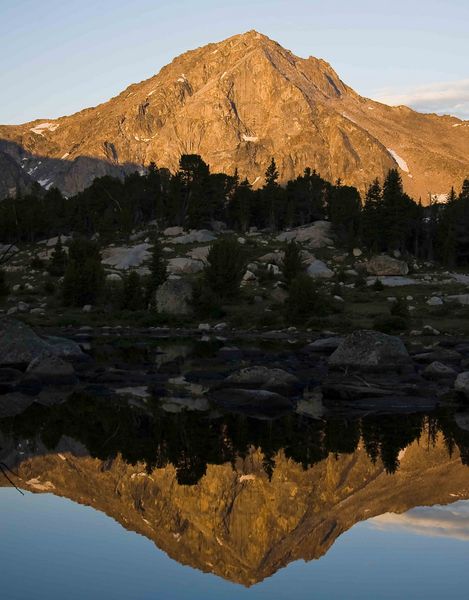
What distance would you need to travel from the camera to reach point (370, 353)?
3694 cm

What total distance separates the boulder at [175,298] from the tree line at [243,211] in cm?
3922

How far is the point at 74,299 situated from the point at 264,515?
51.0 m

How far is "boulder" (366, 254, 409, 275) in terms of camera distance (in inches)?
3334

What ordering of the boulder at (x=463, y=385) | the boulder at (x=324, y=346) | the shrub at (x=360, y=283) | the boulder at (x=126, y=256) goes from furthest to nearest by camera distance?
1. the boulder at (x=126, y=256)
2. the shrub at (x=360, y=283)
3. the boulder at (x=324, y=346)
4. the boulder at (x=463, y=385)

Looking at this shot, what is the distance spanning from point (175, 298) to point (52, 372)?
28451mm

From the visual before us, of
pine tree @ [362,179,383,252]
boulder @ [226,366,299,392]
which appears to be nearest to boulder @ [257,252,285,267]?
pine tree @ [362,179,383,252]

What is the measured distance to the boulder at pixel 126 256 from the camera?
90.1 metres

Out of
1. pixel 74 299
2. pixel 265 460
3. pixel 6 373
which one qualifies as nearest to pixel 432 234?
pixel 74 299

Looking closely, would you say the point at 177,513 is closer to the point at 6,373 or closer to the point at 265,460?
the point at 265,460

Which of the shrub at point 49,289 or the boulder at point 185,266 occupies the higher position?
the boulder at point 185,266

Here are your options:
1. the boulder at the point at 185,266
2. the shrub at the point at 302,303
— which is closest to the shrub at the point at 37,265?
the boulder at the point at 185,266

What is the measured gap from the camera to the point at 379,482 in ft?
67.3

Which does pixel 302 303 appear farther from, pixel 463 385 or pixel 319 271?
pixel 463 385

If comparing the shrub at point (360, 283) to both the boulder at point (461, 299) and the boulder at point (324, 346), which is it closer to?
the boulder at point (461, 299)
